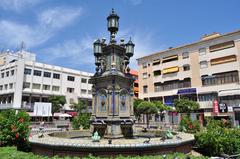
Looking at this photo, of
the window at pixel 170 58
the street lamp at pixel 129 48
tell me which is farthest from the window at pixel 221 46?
the street lamp at pixel 129 48

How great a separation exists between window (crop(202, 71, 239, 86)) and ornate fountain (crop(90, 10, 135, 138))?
32.5 meters

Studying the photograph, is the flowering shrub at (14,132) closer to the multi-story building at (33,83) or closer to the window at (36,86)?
the multi-story building at (33,83)

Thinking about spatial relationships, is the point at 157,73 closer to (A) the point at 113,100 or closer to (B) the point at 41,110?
(B) the point at 41,110

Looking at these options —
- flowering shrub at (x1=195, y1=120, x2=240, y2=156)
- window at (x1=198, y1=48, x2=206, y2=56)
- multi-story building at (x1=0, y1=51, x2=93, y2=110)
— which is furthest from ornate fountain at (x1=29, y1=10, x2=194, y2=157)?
multi-story building at (x1=0, y1=51, x2=93, y2=110)

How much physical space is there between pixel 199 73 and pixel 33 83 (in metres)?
40.0

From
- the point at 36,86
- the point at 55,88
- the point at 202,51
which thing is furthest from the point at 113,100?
the point at 55,88

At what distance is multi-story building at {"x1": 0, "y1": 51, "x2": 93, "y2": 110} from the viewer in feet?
167

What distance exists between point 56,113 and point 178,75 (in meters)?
31.7

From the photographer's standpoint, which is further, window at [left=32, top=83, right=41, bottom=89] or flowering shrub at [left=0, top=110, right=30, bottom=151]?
window at [left=32, top=83, right=41, bottom=89]

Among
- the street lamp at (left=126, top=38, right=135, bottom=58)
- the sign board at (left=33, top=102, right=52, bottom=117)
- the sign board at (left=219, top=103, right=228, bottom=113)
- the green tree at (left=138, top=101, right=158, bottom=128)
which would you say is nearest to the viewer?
the street lamp at (left=126, top=38, right=135, bottom=58)

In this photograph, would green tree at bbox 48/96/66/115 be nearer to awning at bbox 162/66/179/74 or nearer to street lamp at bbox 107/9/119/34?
awning at bbox 162/66/179/74

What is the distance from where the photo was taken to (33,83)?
177 feet

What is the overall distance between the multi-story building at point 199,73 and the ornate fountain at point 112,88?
106 feet

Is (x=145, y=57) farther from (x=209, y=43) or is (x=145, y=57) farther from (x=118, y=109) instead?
(x=118, y=109)
